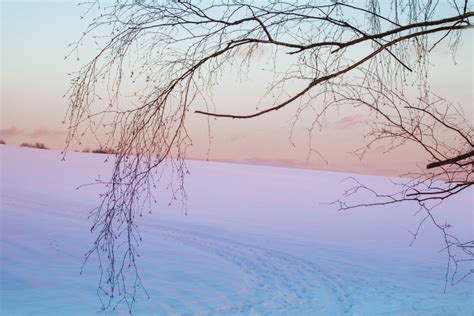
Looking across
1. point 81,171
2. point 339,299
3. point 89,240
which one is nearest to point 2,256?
point 89,240

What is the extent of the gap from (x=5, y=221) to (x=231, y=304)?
503 cm

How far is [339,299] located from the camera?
237 inches

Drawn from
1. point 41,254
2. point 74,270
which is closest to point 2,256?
point 41,254

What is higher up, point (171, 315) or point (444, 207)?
point (444, 207)

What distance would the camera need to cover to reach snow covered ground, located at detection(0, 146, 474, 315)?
5453 millimetres

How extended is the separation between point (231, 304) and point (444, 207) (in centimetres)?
1275

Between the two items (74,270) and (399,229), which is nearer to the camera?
(74,270)

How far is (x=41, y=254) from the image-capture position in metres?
6.80

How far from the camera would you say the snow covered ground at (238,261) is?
5453mm

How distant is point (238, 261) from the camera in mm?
7586

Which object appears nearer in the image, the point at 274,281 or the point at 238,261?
the point at 274,281

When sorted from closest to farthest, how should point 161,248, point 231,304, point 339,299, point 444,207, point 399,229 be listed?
point 231,304 < point 339,299 < point 161,248 < point 399,229 < point 444,207

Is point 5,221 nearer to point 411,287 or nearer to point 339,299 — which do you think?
point 339,299

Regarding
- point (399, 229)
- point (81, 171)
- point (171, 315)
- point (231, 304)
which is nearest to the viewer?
point (171, 315)
